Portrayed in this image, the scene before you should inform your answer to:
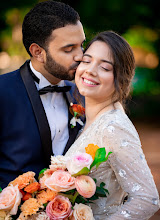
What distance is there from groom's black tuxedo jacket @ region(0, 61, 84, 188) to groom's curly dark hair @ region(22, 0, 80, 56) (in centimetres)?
46

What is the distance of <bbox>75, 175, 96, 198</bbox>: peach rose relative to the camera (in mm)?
1853

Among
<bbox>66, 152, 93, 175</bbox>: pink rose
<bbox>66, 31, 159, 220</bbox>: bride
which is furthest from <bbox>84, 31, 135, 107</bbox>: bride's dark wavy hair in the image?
<bbox>66, 152, 93, 175</bbox>: pink rose

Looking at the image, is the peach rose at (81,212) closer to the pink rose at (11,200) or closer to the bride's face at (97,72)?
the pink rose at (11,200)

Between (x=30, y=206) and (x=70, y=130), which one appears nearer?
(x=30, y=206)

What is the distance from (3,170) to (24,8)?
9.10 meters

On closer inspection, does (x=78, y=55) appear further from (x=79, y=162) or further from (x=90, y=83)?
(x=79, y=162)

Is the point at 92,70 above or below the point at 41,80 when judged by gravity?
above

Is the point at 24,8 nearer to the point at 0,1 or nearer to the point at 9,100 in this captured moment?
the point at 0,1

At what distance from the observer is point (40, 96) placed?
280cm

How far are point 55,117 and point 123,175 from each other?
91 centimetres

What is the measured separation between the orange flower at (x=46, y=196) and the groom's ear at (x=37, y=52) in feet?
4.16

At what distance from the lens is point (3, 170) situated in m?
2.60

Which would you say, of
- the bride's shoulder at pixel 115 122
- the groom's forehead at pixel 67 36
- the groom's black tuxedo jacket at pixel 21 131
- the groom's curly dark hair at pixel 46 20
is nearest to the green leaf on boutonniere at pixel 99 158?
the bride's shoulder at pixel 115 122

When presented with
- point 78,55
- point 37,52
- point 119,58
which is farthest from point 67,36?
point 119,58
